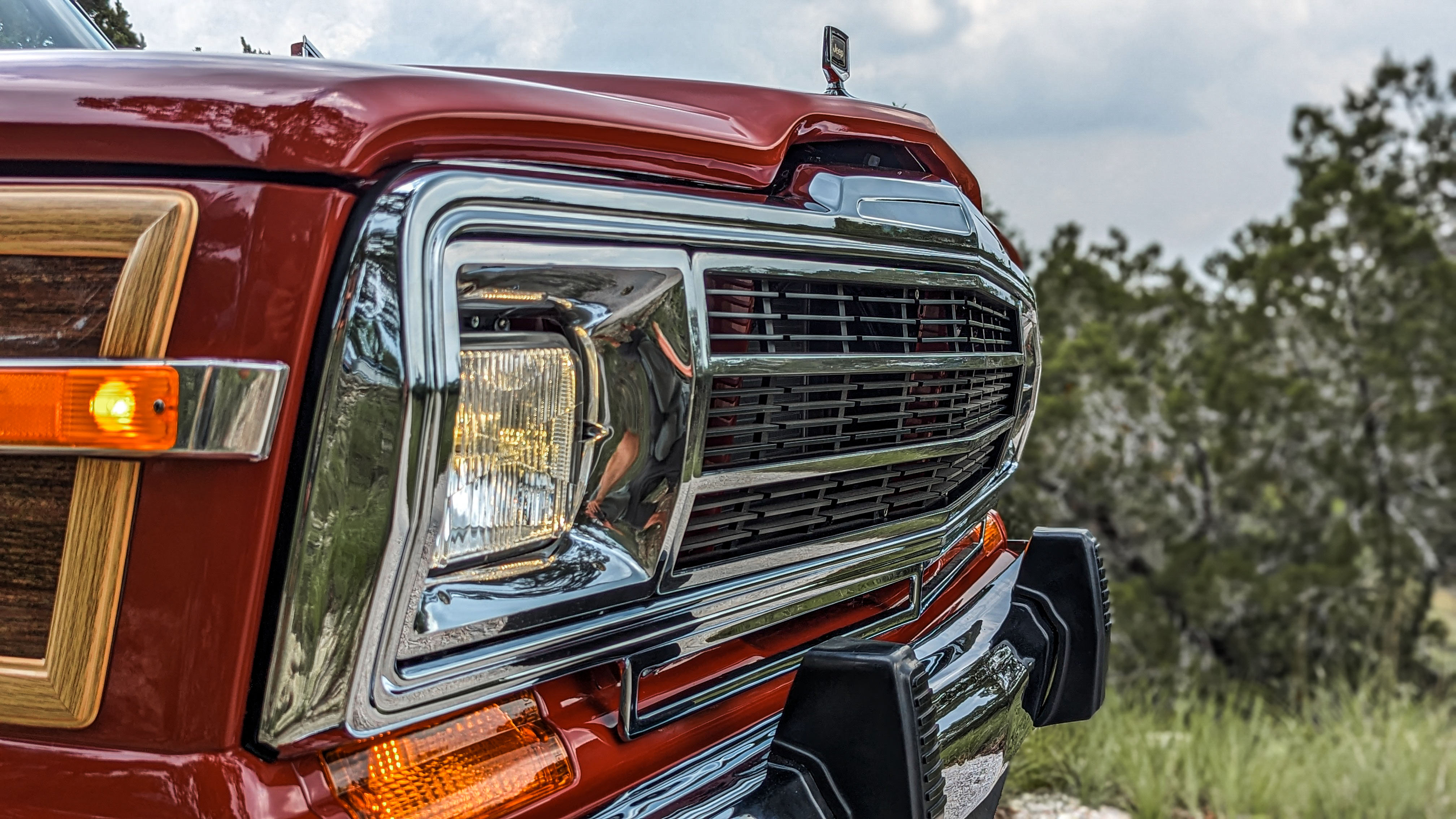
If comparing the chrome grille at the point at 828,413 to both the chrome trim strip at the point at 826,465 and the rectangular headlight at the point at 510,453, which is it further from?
the rectangular headlight at the point at 510,453

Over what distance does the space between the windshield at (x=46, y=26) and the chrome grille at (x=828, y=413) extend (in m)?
1.24

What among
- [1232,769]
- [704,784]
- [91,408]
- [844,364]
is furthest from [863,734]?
[1232,769]

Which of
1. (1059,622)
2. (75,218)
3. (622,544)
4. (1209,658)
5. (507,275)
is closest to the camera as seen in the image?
(75,218)

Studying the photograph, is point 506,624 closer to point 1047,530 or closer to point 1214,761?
point 1047,530

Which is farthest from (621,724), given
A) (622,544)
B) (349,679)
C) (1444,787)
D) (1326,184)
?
(1326,184)

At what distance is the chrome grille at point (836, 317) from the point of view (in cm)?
145

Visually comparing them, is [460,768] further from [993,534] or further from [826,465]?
[993,534]

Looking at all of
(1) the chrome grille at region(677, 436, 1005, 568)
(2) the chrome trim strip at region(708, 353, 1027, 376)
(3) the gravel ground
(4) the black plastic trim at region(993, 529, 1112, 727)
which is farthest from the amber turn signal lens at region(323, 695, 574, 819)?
(3) the gravel ground

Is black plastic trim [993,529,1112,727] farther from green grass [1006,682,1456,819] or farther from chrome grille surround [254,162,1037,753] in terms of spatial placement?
green grass [1006,682,1456,819]

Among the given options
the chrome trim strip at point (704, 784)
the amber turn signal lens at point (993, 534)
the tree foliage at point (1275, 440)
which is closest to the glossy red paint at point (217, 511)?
the chrome trim strip at point (704, 784)

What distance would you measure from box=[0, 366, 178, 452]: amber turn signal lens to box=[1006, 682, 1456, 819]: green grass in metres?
3.13

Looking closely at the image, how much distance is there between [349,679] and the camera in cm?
110

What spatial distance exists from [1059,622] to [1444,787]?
2.75 metres

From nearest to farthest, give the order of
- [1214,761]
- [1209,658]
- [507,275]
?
[507,275] < [1214,761] < [1209,658]
